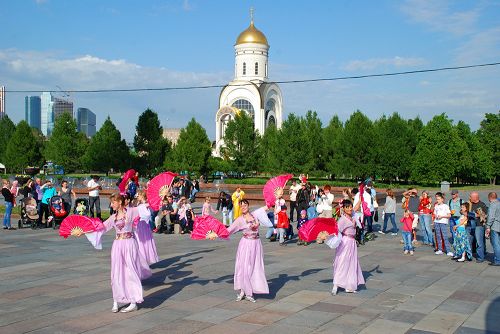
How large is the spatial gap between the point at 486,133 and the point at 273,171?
120ft

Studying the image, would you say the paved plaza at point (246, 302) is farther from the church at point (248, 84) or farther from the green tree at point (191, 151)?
the church at point (248, 84)

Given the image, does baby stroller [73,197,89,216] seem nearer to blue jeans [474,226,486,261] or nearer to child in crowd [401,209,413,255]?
child in crowd [401,209,413,255]

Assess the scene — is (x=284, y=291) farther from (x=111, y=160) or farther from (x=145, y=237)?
(x=111, y=160)

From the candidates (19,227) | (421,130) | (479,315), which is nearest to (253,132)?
(421,130)

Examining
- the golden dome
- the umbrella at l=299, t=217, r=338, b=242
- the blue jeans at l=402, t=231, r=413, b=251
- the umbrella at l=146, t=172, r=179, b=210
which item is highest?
the golden dome

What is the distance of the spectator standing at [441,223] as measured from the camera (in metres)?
14.2

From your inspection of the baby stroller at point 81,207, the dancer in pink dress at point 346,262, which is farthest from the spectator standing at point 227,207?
the dancer in pink dress at point 346,262

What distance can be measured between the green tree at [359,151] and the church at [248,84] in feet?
90.8

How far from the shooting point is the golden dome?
274 feet

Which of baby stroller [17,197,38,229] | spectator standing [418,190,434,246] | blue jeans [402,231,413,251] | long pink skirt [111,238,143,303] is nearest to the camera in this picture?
long pink skirt [111,238,143,303]

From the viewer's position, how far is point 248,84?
275 ft

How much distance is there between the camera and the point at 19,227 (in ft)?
63.6

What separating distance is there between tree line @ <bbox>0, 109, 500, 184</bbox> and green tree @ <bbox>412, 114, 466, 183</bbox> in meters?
0.10

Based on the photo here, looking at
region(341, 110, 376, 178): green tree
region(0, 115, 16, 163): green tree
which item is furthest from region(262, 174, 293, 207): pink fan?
region(0, 115, 16, 163): green tree
